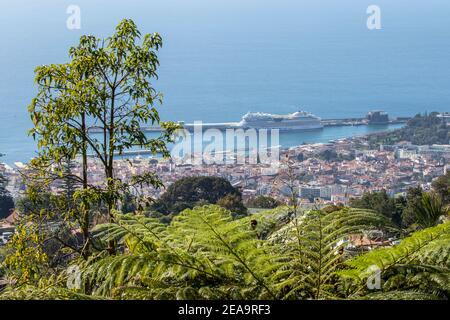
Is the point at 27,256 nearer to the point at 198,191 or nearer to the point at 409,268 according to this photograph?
the point at 409,268

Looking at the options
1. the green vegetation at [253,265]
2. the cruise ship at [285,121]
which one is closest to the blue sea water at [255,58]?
the cruise ship at [285,121]

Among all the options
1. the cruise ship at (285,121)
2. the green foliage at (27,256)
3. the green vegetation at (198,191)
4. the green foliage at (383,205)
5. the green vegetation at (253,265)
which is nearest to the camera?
the green vegetation at (253,265)

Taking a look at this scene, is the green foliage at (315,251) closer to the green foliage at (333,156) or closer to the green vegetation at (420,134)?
the green foliage at (333,156)

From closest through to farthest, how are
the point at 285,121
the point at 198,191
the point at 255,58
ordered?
the point at 198,191 < the point at 285,121 < the point at 255,58

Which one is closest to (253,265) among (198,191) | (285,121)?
(198,191)

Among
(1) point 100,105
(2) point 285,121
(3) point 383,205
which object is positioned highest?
(1) point 100,105

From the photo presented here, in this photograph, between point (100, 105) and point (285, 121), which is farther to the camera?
point (285, 121)
